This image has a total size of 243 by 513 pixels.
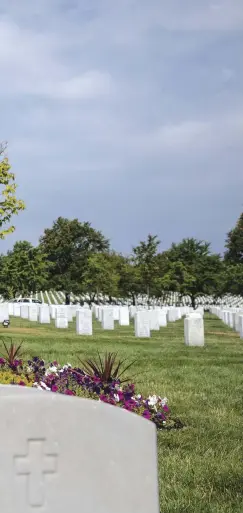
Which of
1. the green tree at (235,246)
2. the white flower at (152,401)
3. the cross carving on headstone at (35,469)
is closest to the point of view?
the cross carving on headstone at (35,469)

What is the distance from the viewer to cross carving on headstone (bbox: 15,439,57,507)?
2586 millimetres

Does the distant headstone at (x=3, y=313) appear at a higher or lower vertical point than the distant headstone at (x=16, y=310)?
lower

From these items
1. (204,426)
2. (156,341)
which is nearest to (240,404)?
(204,426)

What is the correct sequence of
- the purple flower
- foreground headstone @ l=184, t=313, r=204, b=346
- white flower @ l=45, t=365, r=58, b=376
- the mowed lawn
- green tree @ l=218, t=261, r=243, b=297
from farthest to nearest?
green tree @ l=218, t=261, r=243, b=297 < foreground headstone @ l=184, t=313, r=204, b=346 < white flower @ l=45, t=365, r=58, b=376 < the purple flower < the mowed lawn

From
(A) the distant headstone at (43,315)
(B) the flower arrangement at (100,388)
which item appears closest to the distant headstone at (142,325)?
(A) the distant headstone at (43,315)

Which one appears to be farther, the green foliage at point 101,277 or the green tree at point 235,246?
the green tree at point 235,246

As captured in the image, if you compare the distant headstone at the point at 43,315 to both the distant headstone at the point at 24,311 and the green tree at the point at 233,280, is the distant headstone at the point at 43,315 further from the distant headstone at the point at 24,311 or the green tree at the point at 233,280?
the green tree at the point at 233,280

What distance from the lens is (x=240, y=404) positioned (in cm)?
1041

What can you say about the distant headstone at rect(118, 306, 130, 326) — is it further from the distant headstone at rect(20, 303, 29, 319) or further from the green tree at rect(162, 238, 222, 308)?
the green tree at rect(162, 238, 222, 308)

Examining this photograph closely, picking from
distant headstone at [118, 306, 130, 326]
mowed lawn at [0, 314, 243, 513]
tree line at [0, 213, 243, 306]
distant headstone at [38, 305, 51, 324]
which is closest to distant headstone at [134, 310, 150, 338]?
mowed lawn at [0, 314, 243, 513]

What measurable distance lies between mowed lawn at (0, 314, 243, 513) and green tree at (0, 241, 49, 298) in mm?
42549

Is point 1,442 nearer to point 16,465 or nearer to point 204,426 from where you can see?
point 16,465

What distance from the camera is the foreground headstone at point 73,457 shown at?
2.59 metres

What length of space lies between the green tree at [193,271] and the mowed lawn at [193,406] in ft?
131
